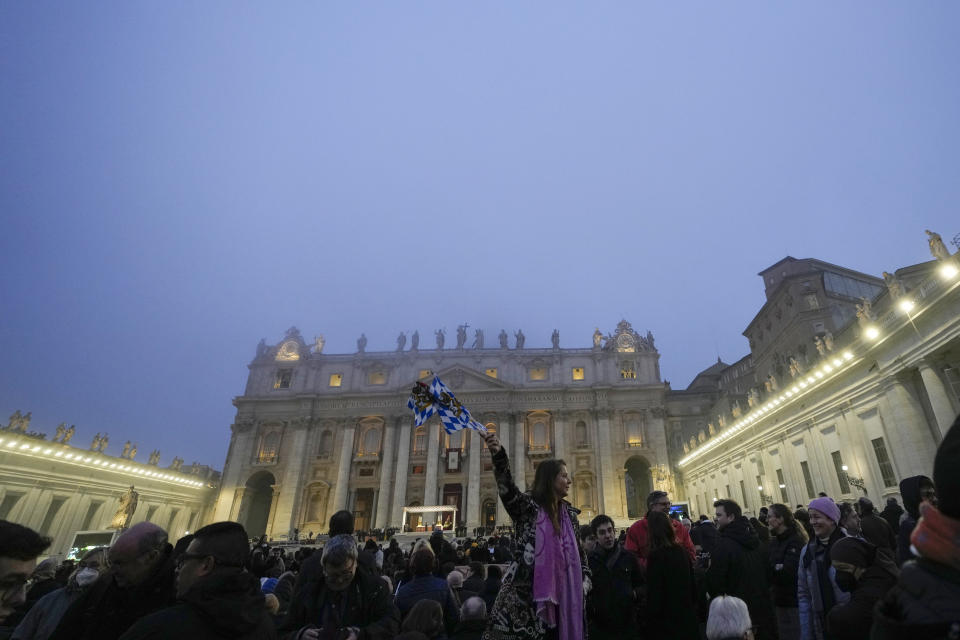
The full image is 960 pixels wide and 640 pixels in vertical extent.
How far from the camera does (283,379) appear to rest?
2093 inches

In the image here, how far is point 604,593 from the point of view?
430cm

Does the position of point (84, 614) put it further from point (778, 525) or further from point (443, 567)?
point (778, 525)

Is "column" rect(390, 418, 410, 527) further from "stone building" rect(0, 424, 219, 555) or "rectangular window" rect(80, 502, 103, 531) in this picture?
"rectangular window" rect(80, 502, 103, 531)

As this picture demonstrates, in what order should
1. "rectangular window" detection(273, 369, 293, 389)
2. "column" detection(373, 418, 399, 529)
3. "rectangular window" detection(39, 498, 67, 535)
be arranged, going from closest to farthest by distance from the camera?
"rectangular window" detection(39, 498, 67, 535) < "column" detection(373, 418, 399, 529) < "rectangular window" detection(273, 369, 293, 389)

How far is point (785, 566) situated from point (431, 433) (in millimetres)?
43441

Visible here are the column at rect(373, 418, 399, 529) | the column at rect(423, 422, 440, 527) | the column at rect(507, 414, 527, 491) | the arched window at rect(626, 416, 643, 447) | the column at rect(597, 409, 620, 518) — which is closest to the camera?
the column at rect(423, 422, 440, 527)

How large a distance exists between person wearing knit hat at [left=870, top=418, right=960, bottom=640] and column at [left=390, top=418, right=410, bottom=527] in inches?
1841

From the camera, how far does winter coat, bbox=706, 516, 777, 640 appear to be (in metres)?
4.95

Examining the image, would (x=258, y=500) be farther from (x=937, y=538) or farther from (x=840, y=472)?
(x=937, y=538)

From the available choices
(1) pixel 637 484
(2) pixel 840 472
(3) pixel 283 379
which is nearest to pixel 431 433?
(3) pixel 283 379

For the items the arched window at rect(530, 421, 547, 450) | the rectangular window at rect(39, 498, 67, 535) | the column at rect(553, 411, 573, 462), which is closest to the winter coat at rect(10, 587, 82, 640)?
the rectangular window at rect(39, 498, 67, 535)

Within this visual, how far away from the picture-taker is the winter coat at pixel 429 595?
17.3ft

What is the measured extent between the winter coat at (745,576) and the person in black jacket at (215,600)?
15.2 ft

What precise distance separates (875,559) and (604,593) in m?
2.11
